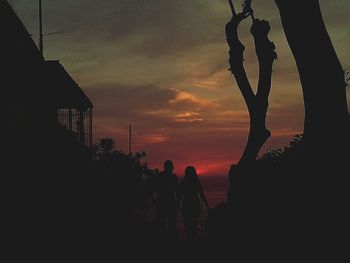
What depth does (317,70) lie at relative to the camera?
27.8ft

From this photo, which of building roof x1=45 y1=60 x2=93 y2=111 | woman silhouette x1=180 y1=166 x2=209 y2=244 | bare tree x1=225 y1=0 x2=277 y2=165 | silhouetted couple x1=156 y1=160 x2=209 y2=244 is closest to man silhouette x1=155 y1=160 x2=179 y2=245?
silhouetted couple x1=156 y1=160 x2=209 y2=244

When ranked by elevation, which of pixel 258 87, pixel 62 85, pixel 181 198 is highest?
pixel 62 85


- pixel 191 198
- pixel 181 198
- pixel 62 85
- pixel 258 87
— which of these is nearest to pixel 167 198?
pixel 181 198

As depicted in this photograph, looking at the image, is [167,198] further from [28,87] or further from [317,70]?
[28,87]

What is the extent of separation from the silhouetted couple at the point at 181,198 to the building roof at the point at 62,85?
1383 centimetres

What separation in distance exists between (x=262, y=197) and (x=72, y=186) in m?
7.15

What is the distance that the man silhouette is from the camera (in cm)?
1165

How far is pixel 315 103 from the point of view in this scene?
8.62m

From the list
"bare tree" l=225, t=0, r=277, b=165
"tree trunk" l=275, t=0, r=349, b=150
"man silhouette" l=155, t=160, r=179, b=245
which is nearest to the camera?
"tree trunk" l=275, t=0, r=349, b=150

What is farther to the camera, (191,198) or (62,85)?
(62,85)

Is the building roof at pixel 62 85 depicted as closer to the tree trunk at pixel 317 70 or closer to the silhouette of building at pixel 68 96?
the silhouette of building at pixel 68 96

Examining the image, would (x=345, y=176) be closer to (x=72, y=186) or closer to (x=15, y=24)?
(x=72, y=186)

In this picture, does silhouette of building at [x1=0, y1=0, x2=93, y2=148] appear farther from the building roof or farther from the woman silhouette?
the woman silhouette

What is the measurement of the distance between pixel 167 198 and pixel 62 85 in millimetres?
15304
